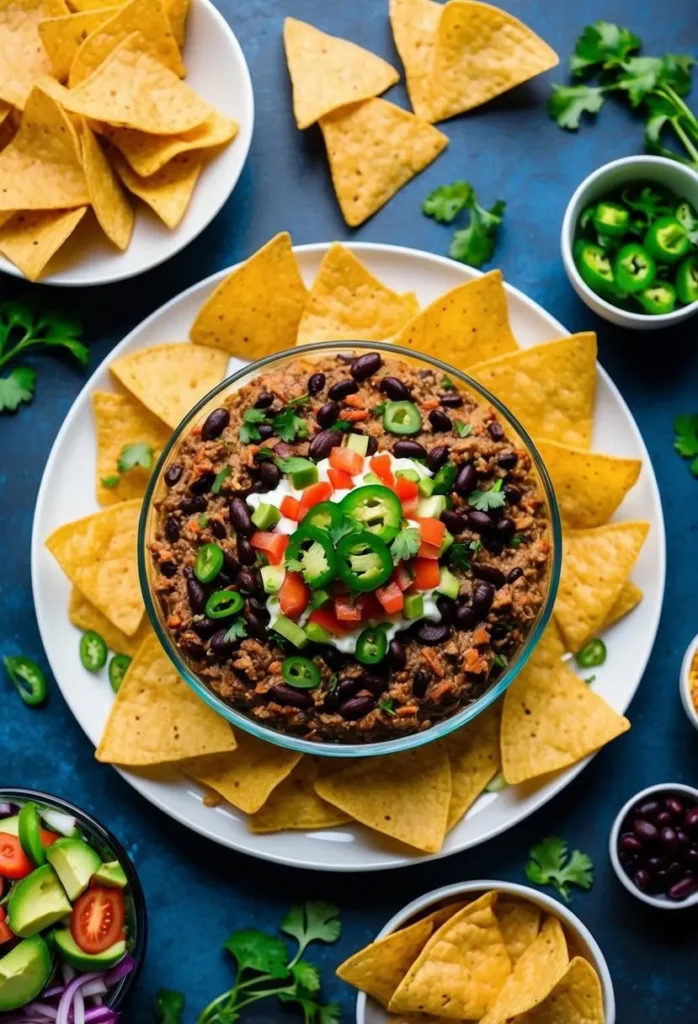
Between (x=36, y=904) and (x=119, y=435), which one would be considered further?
(x=119, y=435)

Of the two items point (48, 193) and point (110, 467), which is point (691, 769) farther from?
point (48, 193)

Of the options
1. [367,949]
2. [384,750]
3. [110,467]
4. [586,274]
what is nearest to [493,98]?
[586,274]

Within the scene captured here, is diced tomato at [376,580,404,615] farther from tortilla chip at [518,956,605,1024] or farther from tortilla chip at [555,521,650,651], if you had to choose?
tortilla chip at [518,956,605,1024]

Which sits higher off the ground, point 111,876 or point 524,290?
point 524,290

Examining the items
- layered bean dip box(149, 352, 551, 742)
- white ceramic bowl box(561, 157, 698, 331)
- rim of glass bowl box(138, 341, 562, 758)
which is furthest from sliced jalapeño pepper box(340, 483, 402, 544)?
white ceramic bowl box(561, 157, 698, 331)

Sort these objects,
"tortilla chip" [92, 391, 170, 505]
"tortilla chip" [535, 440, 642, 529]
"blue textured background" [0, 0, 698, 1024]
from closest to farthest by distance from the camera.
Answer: "tortilla chip" [535, 440, 642, 529], "tortilla chip" [92, 391, 170, 505], "blue textured background" [0, 0, 698, 1024]

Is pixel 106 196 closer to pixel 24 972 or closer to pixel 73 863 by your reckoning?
pixel 73 863

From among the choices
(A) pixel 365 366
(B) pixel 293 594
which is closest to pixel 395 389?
(A) pixel 365 366
